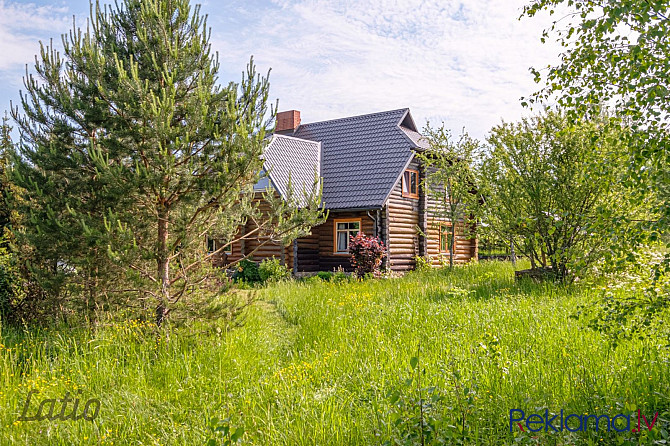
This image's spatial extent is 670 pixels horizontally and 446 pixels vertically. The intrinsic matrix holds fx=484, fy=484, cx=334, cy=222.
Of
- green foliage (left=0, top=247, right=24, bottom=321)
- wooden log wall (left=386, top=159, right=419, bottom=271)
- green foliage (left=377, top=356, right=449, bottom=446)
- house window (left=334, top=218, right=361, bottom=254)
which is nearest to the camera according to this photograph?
green foliage (left=377, top=356, right=449, bottom=446)

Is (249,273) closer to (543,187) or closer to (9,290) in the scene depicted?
(9,290)

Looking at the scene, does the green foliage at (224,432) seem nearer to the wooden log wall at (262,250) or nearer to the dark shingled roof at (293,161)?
the dark shingled roof at (293,161)

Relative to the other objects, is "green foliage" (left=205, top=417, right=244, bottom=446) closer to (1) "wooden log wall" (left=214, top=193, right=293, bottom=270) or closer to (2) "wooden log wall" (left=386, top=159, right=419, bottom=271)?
(2) "wooden log wall" (left=386, top=159, right=419, bottom=271)

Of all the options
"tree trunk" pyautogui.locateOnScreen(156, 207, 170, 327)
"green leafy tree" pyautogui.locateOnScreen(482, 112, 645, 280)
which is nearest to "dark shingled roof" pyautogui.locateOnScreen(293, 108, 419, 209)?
"green leafy tree" pyautogui.locateOnScreen(482, 112, 645, 280)

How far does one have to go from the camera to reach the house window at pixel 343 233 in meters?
19.0

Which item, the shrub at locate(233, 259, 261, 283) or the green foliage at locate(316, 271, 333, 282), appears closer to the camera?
the green foliage at locate(316, 271, 333, 282)

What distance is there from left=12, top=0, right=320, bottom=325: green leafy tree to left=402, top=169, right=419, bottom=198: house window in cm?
1222

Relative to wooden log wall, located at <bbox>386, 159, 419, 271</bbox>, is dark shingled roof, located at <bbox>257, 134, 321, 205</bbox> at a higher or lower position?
higher

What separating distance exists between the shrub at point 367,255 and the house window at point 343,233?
2.39m

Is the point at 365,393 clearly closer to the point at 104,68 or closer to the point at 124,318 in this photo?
the point at 124,318

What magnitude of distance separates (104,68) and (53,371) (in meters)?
4.14

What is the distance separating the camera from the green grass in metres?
4.35

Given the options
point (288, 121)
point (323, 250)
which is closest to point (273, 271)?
point (323, 250)
